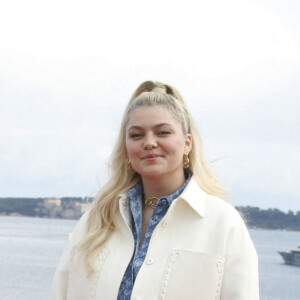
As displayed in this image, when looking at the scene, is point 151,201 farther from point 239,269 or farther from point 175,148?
point 239,269

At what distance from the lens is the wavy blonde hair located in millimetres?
2840

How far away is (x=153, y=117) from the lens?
110 inches

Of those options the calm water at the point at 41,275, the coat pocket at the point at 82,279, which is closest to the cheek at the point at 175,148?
the coat pocket at the point at 82,279

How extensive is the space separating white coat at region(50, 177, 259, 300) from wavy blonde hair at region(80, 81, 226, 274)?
0.05 meters

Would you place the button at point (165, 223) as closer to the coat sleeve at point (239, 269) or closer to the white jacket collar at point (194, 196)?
the white jacket collar at point (194, 196)

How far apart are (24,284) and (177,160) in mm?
37309

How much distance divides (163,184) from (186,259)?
1.09ft

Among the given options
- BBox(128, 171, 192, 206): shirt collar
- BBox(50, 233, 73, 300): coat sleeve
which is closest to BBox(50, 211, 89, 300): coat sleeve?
BBox(50, 233, 73, 300): coat sleeve

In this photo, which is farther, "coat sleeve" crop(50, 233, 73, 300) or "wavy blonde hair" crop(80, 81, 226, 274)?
"coat sleeve" crop(50, 233, 73, 300)

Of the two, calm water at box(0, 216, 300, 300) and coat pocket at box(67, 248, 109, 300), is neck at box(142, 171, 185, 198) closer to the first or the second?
coat pocket at box(67, 248, 109, 300)

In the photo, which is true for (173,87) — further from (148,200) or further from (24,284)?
(24,284)

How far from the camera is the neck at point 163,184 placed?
286 centimetres

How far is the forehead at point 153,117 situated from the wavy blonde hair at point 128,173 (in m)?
0.02

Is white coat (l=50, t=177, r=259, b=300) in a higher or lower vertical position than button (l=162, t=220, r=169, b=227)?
lower
